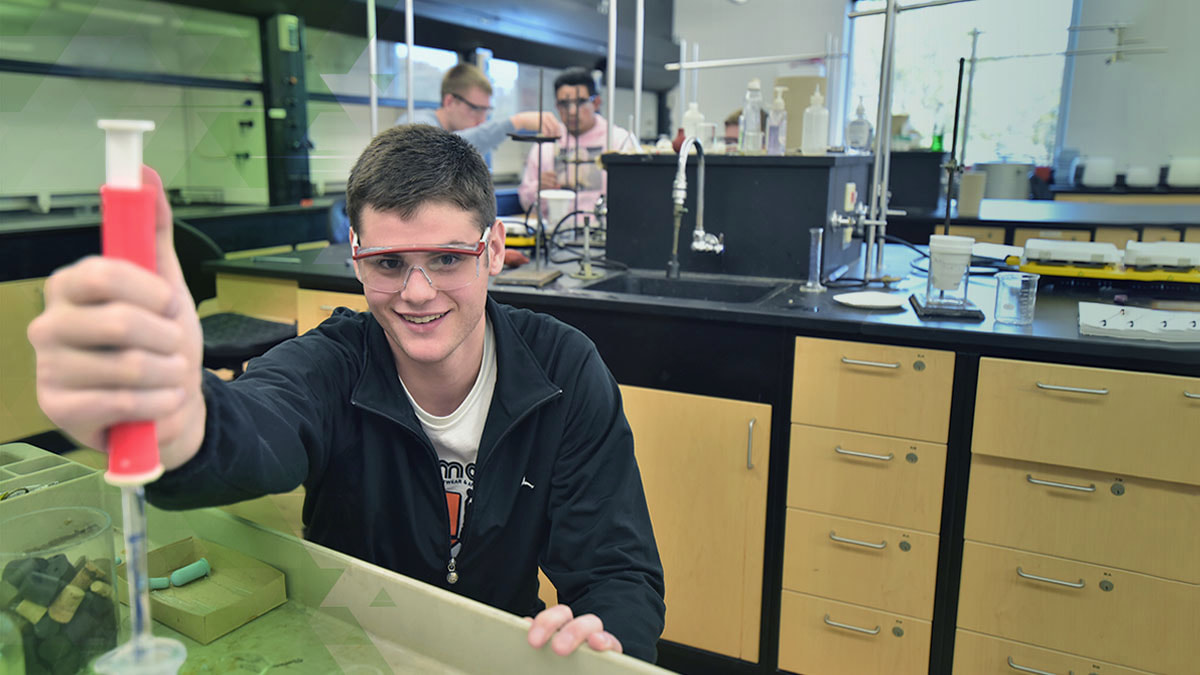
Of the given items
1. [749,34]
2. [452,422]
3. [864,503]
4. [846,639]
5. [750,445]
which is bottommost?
[846,639]

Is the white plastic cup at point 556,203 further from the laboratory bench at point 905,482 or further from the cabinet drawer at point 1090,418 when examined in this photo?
the cabinet drawer at point 1090,418

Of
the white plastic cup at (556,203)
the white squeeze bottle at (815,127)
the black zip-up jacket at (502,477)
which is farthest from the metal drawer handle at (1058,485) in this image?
the white plastic cup at (556,203)

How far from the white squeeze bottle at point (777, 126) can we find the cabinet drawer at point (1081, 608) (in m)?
1.30

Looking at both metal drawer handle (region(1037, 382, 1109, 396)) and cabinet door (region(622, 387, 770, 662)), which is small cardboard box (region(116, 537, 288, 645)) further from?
metal drawer handle (region(1037, 382, 1109, 396))

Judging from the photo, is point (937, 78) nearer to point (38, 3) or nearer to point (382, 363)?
point (382, 363)

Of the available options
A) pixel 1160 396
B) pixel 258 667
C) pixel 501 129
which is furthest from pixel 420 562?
pixel 501 129

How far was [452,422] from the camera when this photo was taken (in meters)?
1.10

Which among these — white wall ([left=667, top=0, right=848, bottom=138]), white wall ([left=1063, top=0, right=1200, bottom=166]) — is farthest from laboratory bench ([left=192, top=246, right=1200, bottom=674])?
white wall ([left=667, top=0, right=848, bottom=138])

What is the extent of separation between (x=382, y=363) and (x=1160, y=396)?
1451 mm

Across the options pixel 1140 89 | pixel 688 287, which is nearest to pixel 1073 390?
pixel 688 287

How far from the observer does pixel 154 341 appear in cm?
37

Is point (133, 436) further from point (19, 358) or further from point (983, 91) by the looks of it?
point (983, 91)

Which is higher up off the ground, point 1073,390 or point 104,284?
point 104,284

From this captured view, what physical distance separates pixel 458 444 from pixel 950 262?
129 cm
